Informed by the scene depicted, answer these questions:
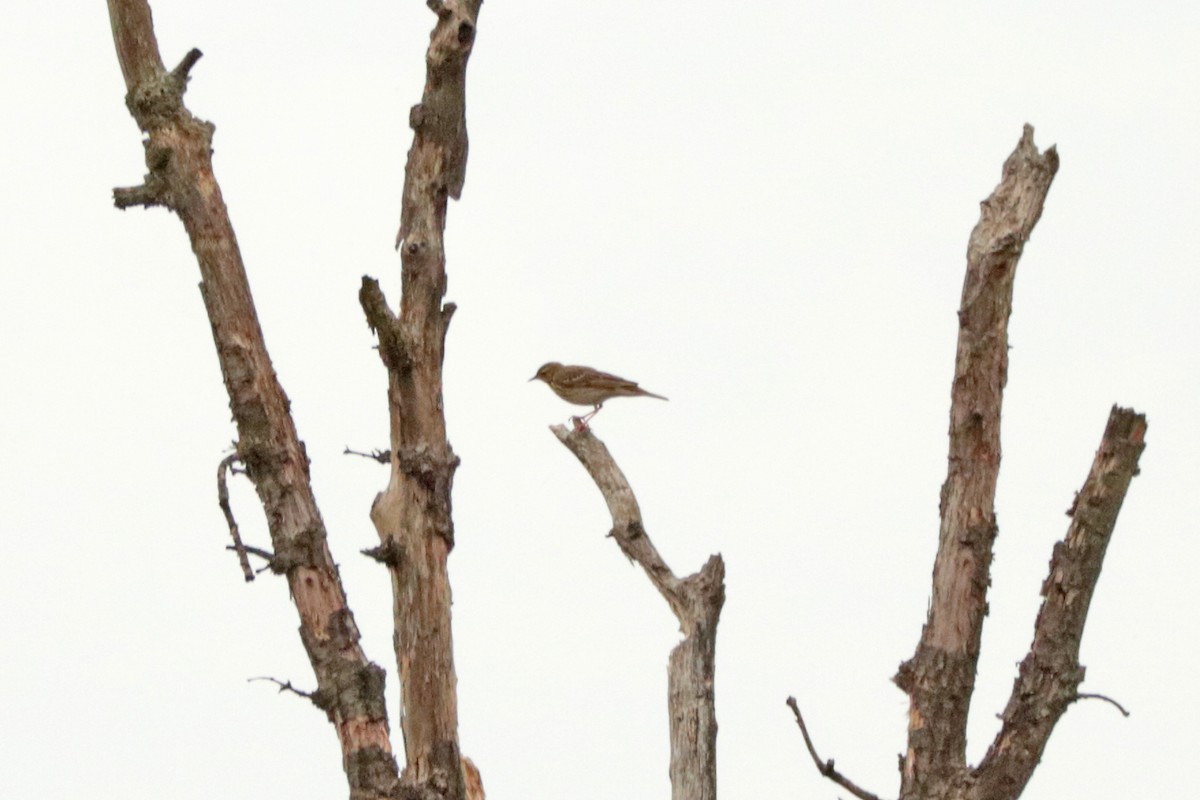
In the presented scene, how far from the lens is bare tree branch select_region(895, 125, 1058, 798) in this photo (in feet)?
29.3

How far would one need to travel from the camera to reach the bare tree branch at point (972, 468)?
8930 mm

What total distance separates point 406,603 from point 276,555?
2.88 feet

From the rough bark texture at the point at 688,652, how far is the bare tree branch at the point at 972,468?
1255 millimetres

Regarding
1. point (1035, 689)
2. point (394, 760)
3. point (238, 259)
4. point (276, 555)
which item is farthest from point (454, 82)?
point (1035, 689)

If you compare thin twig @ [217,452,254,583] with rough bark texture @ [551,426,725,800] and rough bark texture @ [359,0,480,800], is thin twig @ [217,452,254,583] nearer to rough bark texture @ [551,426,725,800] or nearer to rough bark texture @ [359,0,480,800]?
rough bark texture @ [359,0,480,800]

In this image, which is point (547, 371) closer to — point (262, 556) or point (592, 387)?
point (592, 387)

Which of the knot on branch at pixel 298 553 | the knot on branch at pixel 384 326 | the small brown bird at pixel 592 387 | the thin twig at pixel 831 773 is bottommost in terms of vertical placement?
the thin twig at pixel 831 773

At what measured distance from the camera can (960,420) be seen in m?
8.98

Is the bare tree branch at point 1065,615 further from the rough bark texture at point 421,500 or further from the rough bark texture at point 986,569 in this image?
the rough bark texture at point 421,500

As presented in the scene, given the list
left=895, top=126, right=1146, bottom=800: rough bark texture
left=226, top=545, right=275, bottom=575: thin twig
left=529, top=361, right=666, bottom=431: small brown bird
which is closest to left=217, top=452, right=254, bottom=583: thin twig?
left=226, top=545, right=275, bottom=575: thin twig

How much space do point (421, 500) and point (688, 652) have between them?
188 cm

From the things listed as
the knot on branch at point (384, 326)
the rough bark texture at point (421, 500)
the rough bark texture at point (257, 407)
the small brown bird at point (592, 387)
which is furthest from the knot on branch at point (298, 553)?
the small brown bird at point (592, 387)

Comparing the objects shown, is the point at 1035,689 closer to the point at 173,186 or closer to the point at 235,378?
the point at 235,378

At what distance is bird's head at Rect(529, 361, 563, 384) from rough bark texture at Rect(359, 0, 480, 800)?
4.98 metres
